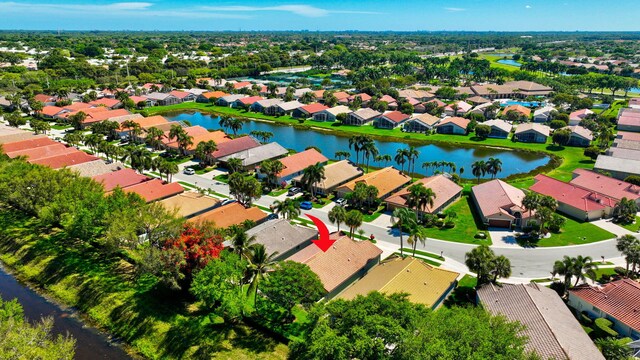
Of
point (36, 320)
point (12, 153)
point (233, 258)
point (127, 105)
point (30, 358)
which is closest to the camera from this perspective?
point (30, 358)

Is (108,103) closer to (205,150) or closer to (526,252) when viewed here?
(205,150)

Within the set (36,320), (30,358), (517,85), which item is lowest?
(36,320)

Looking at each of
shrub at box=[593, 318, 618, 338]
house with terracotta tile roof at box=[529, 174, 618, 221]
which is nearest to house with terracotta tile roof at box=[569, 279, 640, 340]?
shrub at box=[593, 318, 618, 338]

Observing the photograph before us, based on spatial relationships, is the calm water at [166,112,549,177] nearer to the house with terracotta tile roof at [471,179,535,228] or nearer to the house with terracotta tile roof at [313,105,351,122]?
the house with terracotta tile roof at [313,105,351,122]

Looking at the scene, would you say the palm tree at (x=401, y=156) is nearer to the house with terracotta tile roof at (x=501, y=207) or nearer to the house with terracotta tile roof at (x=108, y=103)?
the house with terracotta tile roof at (x=501, y=207)

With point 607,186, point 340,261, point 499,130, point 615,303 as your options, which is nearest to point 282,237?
point 340,261

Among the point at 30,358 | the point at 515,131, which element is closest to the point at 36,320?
the point at 30,358

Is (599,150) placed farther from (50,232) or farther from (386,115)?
(50,232)

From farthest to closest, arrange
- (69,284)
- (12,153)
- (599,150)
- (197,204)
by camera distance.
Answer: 1. (599,150)
2. (12,153)
3. (197,204)
4. (69,284)
